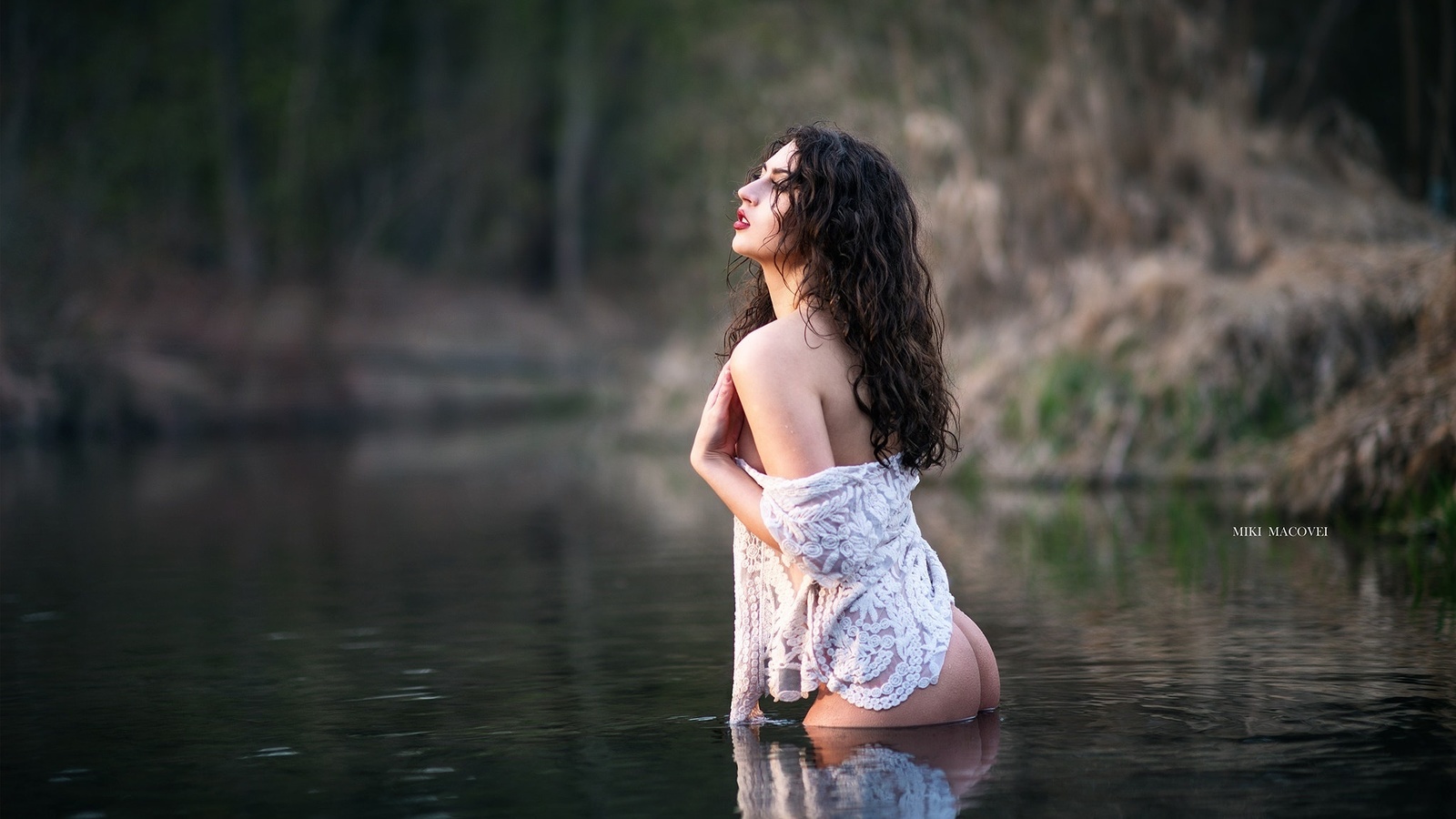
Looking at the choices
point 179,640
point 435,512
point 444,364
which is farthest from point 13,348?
point 179,640

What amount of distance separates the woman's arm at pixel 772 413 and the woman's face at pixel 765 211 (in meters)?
0.21

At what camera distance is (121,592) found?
22.9 ft

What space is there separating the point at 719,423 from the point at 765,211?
0.50 metres

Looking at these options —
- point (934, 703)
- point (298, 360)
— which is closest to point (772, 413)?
point (934, 703)

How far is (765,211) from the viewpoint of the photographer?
3842 millimetres

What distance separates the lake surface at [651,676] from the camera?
3.32 m

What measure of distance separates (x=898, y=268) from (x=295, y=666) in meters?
2.35

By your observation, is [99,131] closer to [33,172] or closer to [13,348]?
[33,172]

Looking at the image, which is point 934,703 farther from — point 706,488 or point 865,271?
point 706,488

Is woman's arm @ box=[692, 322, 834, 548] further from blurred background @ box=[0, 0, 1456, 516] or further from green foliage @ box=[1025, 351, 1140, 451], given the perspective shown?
green foliage @ box=[1025, 351, 1140, 451]

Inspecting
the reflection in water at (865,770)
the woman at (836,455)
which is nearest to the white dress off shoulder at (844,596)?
the woman at (836,455)

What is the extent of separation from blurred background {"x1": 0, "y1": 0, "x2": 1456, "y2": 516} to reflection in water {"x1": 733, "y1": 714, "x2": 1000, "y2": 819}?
4.71 feet

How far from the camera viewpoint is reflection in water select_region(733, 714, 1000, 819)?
10.2 feet

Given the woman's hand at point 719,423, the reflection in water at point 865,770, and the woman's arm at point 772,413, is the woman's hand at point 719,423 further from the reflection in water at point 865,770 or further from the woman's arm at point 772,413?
the reflection in water at point 865,770
